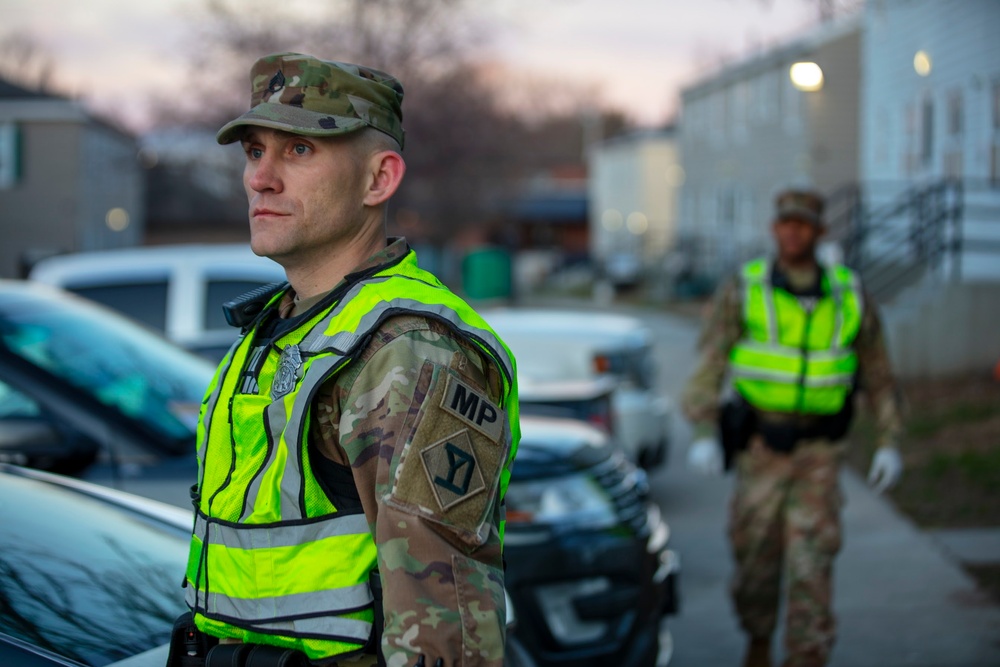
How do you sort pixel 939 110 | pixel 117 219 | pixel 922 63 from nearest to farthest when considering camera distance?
pixel 922 63 < pixel 939 110 < pixel 117 219

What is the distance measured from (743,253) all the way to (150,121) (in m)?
15.3

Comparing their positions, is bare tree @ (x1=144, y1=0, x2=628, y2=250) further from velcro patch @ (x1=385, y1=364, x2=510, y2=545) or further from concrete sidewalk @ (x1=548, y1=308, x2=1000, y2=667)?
velcro patch @ (x1=385, y1=364, x2=510, y2=545)

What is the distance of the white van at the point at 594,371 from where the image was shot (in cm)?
802

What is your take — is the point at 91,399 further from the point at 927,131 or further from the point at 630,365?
the point at 927,131

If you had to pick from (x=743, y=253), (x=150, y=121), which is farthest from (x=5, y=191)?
(x=743, y=253)

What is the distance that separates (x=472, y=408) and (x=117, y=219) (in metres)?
39.1

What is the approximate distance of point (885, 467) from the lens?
543cm

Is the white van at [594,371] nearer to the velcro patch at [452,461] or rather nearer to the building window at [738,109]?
the velcro patch at [452,461]

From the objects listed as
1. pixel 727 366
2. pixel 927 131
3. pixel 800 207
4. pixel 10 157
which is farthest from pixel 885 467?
pixel 10 157

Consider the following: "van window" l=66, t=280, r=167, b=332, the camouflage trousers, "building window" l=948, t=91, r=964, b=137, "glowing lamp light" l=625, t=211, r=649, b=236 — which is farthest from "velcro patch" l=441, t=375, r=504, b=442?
"glowing lamp light" l=625, t=211, r=649, b=236

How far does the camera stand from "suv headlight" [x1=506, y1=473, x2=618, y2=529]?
15.3ft

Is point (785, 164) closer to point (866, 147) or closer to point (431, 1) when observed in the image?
point (866, 147)

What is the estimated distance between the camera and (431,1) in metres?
21.2

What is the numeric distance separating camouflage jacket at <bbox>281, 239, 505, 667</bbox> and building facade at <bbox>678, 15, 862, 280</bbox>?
900 inches
